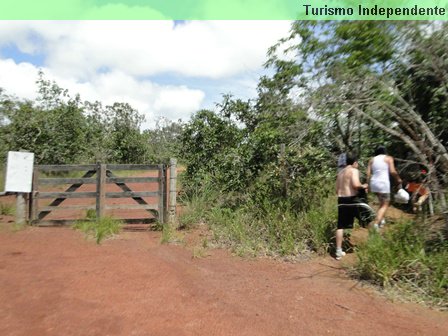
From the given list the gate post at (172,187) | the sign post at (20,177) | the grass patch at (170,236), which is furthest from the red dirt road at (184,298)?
the sign post at (20,177)

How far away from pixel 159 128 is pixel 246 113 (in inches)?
993

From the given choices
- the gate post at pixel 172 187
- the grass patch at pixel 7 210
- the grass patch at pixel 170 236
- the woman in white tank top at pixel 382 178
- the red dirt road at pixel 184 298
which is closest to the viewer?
the red dirt road at pixel 184 298

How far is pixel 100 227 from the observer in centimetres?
822

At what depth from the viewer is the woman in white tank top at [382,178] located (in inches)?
261

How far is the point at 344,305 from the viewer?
4645 millimetres

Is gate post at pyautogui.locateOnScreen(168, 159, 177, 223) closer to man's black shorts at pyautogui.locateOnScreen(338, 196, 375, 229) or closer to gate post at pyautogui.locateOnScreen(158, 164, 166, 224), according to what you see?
gate post at pyautogui.locateOnScreen(158, 164, 166, 224)

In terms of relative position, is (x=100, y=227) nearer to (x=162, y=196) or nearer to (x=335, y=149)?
(x=162, y=196)

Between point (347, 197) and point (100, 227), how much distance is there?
4.90m

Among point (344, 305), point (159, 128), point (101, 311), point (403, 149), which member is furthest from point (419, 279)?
point (159, 128)

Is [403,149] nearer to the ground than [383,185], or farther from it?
farther from it

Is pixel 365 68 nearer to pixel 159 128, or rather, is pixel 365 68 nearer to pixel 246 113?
pixel 246 113

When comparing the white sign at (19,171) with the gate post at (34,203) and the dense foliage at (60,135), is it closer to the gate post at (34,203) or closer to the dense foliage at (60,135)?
the gate post at (34,203)

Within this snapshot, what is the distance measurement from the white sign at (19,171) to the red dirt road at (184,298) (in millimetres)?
2327

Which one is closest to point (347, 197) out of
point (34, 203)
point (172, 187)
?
point (172, 187)
